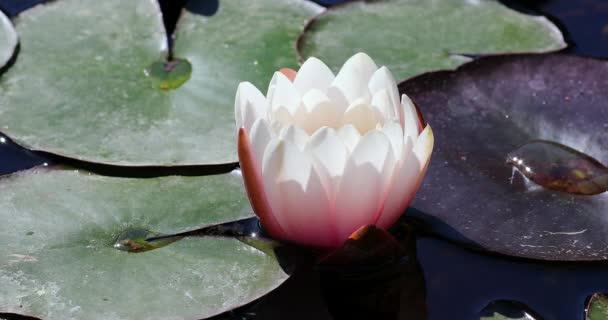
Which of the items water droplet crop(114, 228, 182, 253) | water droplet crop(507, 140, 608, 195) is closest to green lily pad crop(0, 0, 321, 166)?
water droplet crop(114, 228, 182, 253)

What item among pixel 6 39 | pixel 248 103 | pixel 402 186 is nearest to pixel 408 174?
pixel 402 186

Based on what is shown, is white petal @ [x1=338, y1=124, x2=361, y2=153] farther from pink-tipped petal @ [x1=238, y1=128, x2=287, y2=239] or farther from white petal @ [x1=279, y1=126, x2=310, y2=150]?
pink-tipped petal @ [x1=238, y1=128, x2=287, y2=239]

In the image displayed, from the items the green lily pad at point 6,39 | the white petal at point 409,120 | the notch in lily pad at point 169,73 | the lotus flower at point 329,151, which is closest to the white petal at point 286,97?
the lotus flower at point 329,151

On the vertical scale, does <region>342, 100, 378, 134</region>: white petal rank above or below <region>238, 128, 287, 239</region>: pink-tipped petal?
above

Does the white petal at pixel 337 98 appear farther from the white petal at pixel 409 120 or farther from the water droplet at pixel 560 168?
the water droplet at pixel 560 168

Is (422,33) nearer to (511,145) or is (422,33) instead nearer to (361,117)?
(511,145)

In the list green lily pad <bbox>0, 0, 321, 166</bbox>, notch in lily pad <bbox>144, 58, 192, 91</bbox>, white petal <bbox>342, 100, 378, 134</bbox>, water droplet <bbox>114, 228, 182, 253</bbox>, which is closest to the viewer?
white petal <bbox>342, 100, 378, 134</bbox>

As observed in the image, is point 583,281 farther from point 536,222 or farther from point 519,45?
point 519,45
